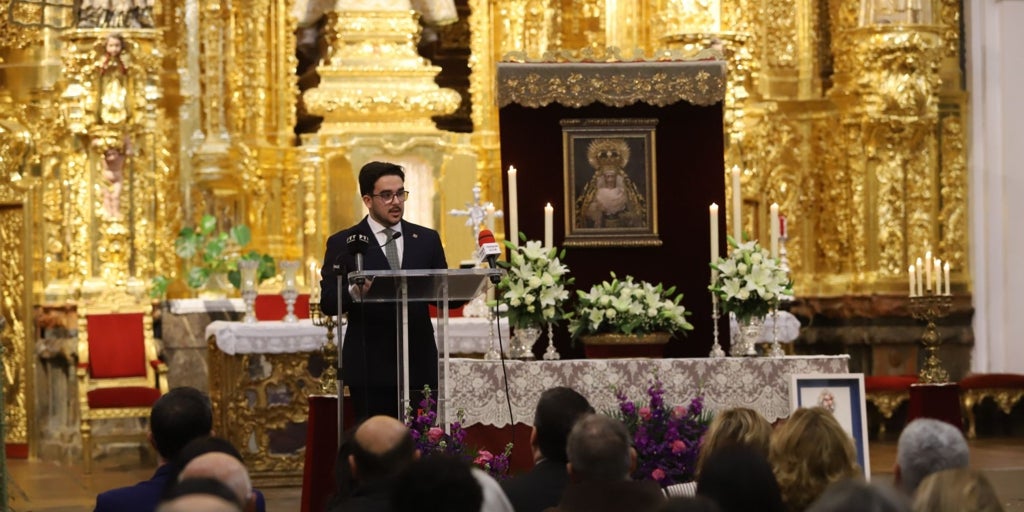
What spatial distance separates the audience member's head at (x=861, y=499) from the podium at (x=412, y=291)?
9.79 ft

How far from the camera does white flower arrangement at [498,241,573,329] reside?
27.9ft

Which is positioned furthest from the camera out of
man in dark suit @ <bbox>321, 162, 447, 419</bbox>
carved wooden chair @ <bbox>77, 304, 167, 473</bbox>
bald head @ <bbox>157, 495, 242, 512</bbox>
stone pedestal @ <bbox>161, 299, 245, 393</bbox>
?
stone pedestal @ <bbox>161, 299, 245, 393</bbox>

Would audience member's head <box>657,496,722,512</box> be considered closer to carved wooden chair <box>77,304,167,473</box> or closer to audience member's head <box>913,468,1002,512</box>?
audience member's head <box>913,468,1002,512</box>

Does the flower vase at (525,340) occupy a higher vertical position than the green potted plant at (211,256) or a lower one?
lower

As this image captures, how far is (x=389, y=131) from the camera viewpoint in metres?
13.5

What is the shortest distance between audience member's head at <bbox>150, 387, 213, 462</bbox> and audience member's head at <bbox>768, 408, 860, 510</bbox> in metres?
1.59

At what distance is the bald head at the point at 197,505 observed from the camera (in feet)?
12.0

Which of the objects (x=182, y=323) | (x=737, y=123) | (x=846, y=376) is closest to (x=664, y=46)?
(x=737, y=123)

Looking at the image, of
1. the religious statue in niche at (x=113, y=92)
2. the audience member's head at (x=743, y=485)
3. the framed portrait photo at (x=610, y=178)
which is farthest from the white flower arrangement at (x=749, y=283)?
the religious statue in niche at (x=113, y=92)

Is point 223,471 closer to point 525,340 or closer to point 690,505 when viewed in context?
point 690,505

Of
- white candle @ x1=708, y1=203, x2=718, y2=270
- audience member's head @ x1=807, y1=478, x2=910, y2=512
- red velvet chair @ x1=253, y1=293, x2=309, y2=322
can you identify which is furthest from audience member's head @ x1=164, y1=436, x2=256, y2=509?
red velvet chair @ x1=253, y1=293, x2=309, y2=322

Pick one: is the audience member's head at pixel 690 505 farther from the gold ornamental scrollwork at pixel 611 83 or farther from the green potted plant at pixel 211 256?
the green potted plant at pixel 211 256

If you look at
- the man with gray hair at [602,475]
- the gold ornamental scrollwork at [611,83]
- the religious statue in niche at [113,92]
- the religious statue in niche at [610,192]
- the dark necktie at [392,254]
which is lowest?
the man with gray hair at [602,475]

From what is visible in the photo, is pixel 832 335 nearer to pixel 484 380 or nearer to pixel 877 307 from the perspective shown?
pixel 877 307
